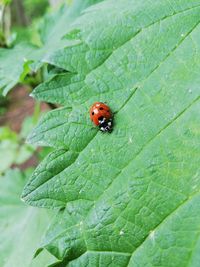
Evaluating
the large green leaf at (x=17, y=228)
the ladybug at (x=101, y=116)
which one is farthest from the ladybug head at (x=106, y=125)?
the large green leaf at (x=17, y=228)

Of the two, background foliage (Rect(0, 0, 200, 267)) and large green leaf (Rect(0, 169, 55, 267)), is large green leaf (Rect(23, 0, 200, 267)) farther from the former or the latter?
large green leaf (Rect(0, 169, 55, 267))

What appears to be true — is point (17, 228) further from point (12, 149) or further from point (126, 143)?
point (12, 149)

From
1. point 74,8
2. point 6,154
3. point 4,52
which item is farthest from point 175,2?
point 6,154

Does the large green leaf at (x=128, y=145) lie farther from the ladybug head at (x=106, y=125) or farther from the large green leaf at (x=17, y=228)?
the large green leaf at (x=17, y=228)

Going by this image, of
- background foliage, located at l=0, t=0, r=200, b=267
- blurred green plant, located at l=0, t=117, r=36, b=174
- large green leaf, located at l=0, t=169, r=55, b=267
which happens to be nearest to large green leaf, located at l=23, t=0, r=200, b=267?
background foliage, located at l=0, t=0, r=200, b=267

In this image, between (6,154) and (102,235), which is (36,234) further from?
(6,154)

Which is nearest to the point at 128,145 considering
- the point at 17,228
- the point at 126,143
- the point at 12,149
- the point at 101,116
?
the point at 126,143

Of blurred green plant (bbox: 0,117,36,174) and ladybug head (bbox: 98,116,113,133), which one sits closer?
ladybug head (bbox: 98,116,113,133)
